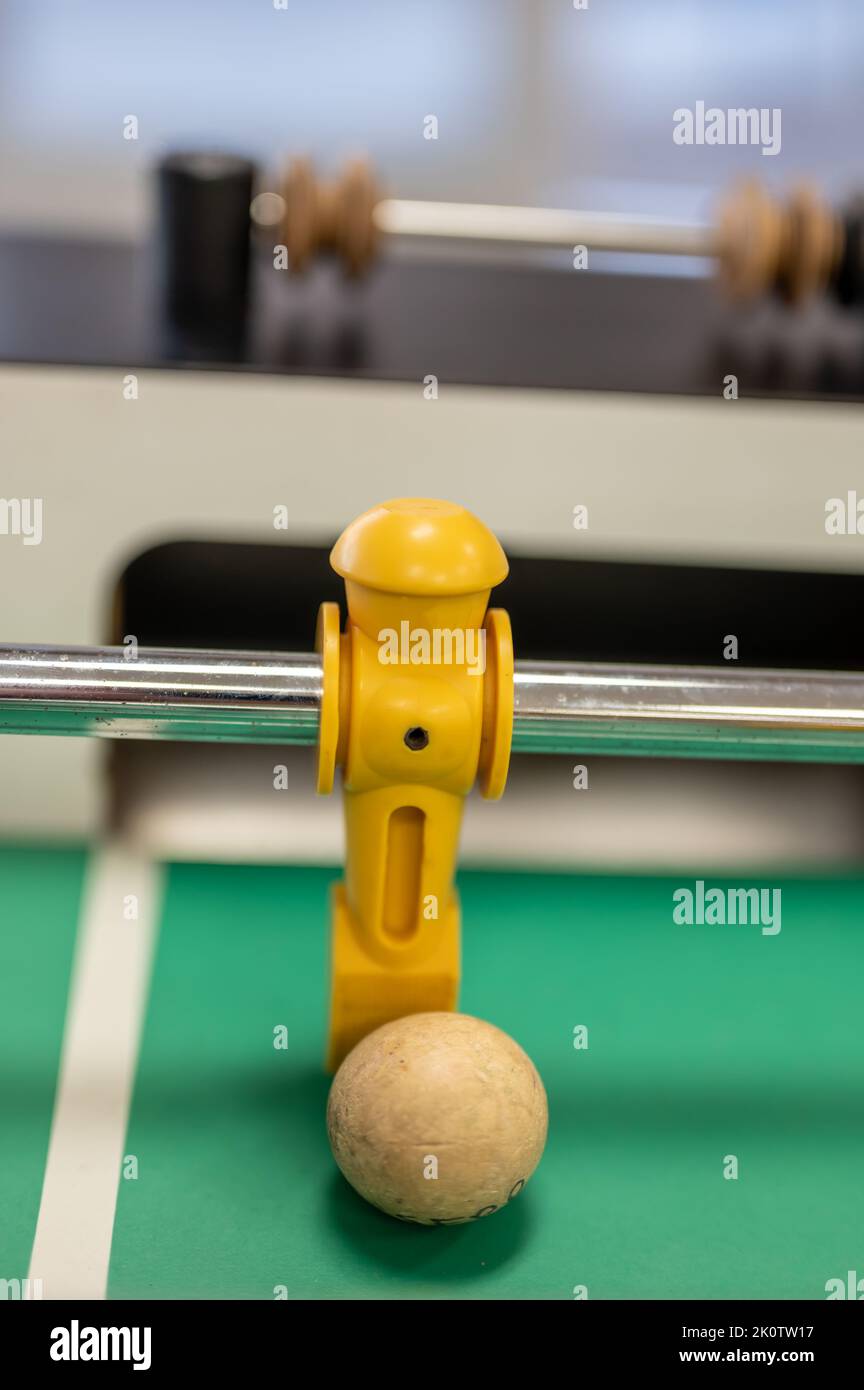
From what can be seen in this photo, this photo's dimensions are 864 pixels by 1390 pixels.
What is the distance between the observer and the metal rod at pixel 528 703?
90cm

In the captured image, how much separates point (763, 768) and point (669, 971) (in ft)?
1.41

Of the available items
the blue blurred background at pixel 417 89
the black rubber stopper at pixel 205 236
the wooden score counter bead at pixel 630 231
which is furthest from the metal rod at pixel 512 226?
the blue blurred background at pixel 417 89

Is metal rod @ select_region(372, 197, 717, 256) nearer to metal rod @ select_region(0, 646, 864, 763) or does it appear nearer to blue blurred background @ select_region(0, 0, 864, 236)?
blue blurred background @ select_region(0, 0, 864, 236)

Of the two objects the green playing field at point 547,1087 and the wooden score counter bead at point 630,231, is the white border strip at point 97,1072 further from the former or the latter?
the wooden score counter bead at point 630,231

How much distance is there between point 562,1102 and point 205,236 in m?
1.07

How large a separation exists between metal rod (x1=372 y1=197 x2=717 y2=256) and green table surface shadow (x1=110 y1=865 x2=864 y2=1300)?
84 centimetres

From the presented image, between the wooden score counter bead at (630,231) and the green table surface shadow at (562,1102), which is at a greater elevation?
the wooden score counter bead at (630,231)

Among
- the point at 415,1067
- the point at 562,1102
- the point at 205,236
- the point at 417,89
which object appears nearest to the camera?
the point at 415,1067

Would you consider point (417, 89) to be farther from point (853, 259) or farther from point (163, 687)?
point (163, 687)

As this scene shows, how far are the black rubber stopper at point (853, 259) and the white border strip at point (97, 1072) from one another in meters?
1.18

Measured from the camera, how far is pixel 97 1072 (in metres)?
1.08

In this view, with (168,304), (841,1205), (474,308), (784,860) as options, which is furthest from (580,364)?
(841,1205)

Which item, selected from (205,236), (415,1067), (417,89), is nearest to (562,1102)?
(415,1067)

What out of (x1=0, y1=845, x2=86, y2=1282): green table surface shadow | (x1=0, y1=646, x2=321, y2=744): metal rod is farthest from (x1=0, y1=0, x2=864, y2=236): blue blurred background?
(x1=0, y1=646, x2=321, y2=744): metal rod
